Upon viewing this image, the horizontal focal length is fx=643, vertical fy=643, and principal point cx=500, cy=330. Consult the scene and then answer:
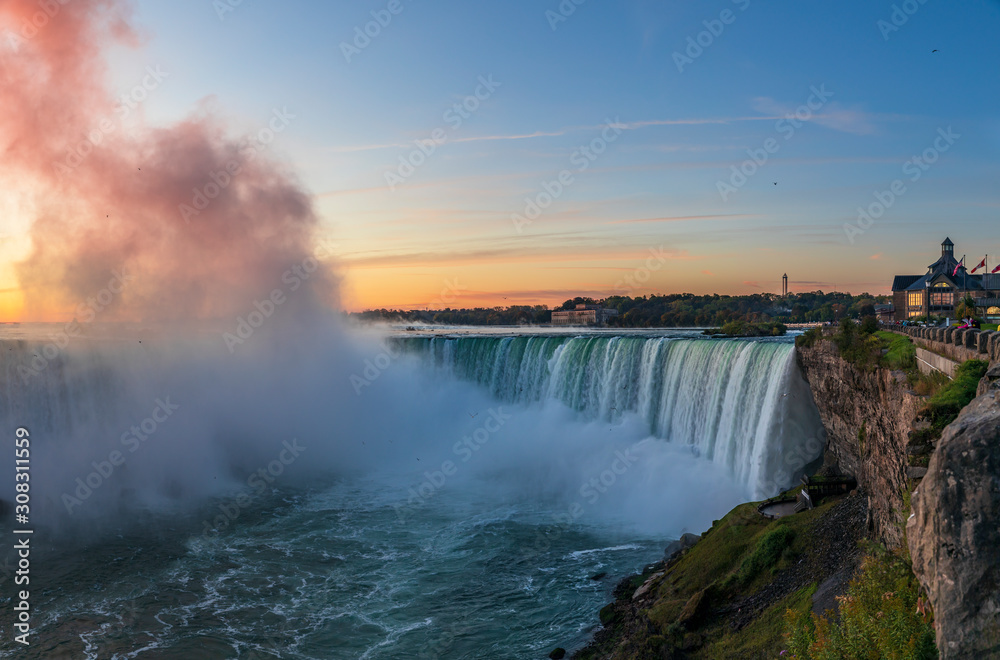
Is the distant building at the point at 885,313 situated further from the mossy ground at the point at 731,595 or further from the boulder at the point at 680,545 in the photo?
the mossy ground at the point at 731,595

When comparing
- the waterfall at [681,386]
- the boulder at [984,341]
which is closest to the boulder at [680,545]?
the waterfall at [681,386]

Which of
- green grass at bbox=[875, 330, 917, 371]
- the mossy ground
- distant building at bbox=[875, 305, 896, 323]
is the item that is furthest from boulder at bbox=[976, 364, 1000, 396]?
distant building at bbox=[875, 305, 896, 323]

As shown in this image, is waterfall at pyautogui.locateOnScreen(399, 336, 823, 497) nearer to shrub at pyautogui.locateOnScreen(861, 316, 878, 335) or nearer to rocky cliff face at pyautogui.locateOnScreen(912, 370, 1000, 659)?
shrub at pyautogui.locateOnScreen(861, 316, 878, 335)

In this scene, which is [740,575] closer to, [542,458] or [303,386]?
[542,458]

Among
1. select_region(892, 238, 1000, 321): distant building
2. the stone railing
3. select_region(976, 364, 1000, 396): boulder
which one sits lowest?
select_region(976, 364, 1000, 396): boulder

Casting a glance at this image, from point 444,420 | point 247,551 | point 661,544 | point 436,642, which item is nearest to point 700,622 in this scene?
point 436,642

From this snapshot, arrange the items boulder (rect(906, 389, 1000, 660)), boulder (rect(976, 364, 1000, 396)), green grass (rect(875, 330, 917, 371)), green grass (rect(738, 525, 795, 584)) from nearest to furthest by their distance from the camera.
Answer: boulder (rect(906, 389, 1000, 660)), boulder (rect(976, 364, 1000, 396)), green grass (rect(875, 330, 917, 371)), green grass (rect(738, 525, 795, 584))
